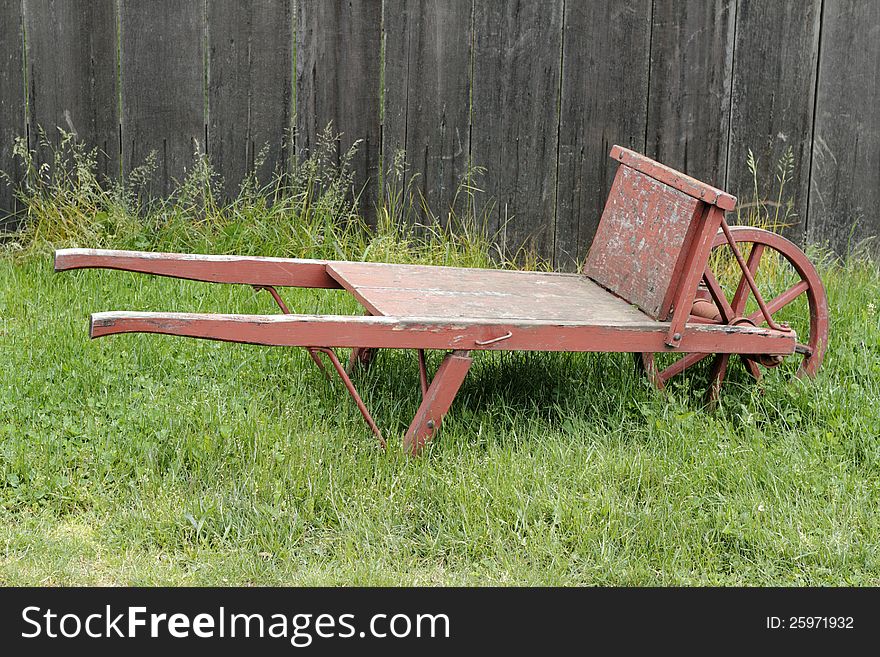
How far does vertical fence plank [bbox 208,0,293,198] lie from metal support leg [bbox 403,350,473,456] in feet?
8.78

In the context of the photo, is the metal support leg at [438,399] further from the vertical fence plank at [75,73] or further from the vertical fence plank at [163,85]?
the vertical fence plank at [75,73]

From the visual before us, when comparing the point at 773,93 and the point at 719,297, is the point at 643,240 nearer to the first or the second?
the point at 719,297

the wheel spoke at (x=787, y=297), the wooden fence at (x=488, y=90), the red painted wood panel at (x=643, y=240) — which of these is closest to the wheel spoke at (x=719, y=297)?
the red painted wood panel at (x=643, y=240)

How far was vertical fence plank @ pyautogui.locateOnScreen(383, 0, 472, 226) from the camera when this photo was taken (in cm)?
564

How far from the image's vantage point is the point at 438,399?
3.52 metres

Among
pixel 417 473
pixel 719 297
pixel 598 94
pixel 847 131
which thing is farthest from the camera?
pixel 847 131

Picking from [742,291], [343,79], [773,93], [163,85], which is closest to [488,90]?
[343,79]

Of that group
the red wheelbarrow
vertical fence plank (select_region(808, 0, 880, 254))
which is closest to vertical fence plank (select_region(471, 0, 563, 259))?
the red wheelbarrow

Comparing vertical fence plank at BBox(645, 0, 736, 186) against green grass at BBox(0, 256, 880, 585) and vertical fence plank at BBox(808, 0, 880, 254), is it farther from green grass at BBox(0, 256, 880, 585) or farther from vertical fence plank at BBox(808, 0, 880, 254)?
green grass at BBox(0, 256, 880, 585)

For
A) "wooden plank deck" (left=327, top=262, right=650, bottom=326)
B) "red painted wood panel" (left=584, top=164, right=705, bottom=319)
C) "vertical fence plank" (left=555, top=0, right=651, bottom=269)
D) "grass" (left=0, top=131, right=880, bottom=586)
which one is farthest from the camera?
"vertical fence plank" (left=555, top=0, right=651, bottom=269)

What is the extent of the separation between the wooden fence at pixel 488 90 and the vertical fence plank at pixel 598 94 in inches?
0.4

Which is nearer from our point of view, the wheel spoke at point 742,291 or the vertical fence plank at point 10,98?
the wheel spoke at point 742,291

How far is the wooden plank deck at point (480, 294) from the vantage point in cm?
369

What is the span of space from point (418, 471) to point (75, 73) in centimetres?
353
